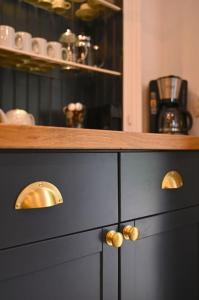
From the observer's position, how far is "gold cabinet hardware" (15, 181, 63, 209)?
0.56 metres

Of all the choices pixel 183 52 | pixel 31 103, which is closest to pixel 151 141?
pixel 31 103

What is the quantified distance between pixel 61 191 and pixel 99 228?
0.14 metres

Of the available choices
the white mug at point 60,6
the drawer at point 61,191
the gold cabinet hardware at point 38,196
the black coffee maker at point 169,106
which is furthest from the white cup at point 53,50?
the gold cabinet hardware at point 38,196

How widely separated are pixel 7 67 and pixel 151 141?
813 millimetres

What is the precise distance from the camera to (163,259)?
85cm

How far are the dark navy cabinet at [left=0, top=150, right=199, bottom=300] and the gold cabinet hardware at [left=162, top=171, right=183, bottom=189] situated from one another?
Result: 1cm

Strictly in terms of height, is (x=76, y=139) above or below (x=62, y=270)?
above

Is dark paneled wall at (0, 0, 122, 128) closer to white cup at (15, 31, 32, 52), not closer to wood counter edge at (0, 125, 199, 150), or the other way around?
white cup at (15, 31, 32, 52)

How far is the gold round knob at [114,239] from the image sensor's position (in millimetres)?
665

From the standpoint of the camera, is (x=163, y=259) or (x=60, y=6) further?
(x=60, y=6)

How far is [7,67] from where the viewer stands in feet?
4.27

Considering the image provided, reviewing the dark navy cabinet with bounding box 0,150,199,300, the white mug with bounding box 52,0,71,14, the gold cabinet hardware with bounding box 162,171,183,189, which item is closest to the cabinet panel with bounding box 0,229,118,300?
the dark navy cabinet with bounding box 0,150,199,300

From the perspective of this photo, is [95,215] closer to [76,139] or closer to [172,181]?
[76,139]

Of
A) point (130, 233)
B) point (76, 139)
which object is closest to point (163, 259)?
point (130, 233)
